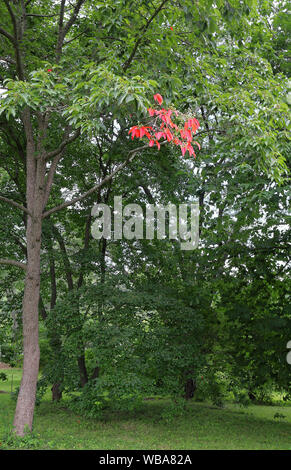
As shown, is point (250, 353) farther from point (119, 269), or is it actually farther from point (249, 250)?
point (119, 269)

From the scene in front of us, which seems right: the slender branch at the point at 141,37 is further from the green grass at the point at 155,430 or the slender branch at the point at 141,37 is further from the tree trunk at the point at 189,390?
the tree trunk at the point at 189,390

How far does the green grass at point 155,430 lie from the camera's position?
7.80 metres

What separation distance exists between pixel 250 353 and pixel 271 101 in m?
5.36

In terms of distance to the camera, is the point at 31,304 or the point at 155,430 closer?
the point at 31,304

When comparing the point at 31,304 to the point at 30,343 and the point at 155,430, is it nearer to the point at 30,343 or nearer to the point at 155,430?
the point at 30,343

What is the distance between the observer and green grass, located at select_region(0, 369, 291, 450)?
307 inches

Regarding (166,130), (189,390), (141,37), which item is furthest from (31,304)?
(189,390)

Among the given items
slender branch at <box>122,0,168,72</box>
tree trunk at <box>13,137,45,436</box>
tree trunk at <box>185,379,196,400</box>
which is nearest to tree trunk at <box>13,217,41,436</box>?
tree trunk at <box>13,137,45,436</box>

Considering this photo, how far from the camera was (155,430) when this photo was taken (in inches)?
378
